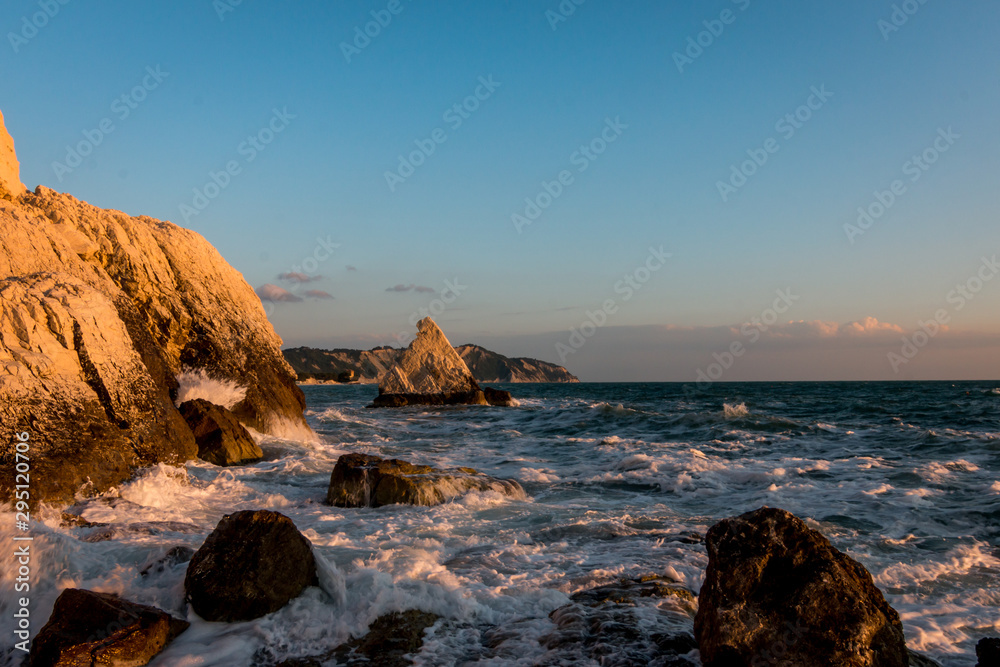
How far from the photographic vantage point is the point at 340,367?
17462 centimetres

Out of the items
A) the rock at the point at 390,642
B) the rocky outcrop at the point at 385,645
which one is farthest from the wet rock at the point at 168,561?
the rock at the point at 390,642

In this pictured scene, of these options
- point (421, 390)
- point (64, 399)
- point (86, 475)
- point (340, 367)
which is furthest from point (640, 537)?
point (340, 367)

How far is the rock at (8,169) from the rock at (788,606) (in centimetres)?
1745

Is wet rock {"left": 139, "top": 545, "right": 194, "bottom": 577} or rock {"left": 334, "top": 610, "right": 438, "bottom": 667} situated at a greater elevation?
wet rock {"left": 139, "top": 545, "right": 194, "bottom": 577}

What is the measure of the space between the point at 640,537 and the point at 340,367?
6826 inches

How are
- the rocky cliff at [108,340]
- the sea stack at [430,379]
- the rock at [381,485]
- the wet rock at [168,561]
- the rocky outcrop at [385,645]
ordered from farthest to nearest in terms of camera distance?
the sea stack at [430,379] → the rock at [381,485] → the rocky cliff at [108,340] → the wet rock at [168,561] → the rocky outcrop at [385,645]

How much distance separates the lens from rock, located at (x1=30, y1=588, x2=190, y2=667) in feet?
13.2

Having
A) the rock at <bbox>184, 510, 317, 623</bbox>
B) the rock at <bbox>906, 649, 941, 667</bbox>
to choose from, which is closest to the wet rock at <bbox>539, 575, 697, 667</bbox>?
the rock at <bbox>906, 649, 941, 667</bbox>

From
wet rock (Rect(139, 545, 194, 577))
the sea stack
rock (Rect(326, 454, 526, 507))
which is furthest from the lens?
the sea stack

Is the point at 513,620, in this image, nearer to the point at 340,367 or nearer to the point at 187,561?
the point at 187,561

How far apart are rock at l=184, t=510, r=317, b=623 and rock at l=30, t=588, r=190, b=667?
0.47 meters

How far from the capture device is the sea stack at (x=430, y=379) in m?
47.3

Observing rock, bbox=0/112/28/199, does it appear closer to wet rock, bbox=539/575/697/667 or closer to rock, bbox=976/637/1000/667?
wet rock, bbox=539/575/697/667

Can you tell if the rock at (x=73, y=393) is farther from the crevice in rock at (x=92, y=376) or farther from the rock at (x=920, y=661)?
the rock at (x=920, y=661)
